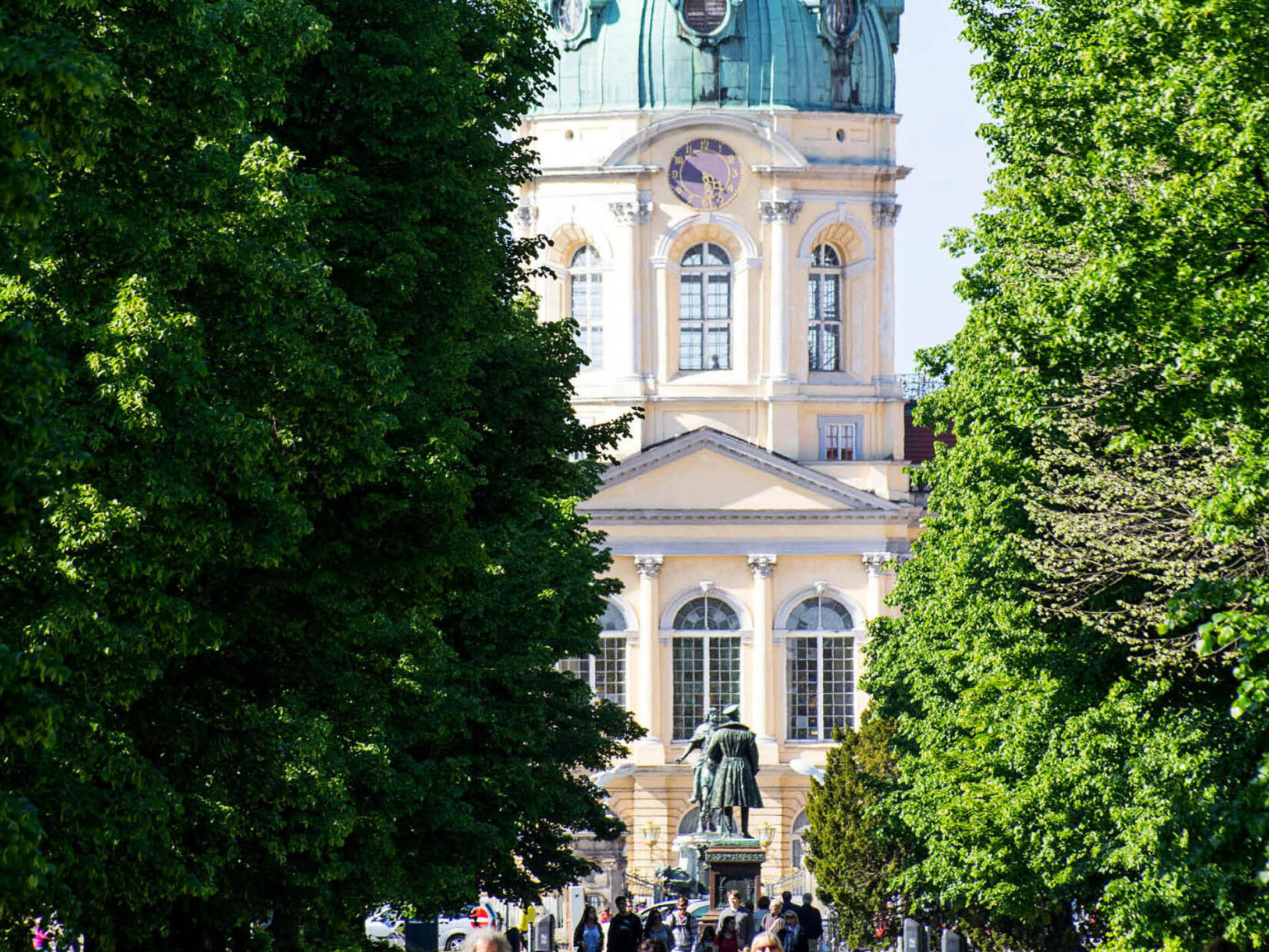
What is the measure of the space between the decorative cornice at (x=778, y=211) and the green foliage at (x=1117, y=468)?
40.2 meters

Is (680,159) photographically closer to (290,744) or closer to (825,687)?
(825,687)

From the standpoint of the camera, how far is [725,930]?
28844 mm

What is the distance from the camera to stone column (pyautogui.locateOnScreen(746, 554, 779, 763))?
73750 mm

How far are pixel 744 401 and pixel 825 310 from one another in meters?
3.78

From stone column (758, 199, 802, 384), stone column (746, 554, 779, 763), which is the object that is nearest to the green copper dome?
stone column (758, 199, 802, 384)

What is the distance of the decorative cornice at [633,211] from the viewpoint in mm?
76438

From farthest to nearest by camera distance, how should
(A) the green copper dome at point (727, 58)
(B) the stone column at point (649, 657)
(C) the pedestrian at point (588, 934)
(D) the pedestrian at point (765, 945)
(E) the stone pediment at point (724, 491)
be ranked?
(A) the green copper dome at point (727, 58) < (E) the stone pediment at point (724, 491) < (B) the stone column at point (649, 657) < (C) the pedestrian at point (588, 934) < (D) the pedestrian at point (765, 945)

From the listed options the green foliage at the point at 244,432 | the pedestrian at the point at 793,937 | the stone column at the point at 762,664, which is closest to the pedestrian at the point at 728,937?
the pedestrian at the point at 793,937

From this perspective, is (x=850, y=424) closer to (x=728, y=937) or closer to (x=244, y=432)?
(x=728, y=937)

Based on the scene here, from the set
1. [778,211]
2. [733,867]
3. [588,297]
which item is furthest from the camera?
[588,297]

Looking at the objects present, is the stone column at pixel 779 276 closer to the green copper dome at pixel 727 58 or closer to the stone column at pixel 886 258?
the stone column at pixel 886 258

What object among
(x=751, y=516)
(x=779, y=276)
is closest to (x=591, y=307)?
(x=779, y=276)

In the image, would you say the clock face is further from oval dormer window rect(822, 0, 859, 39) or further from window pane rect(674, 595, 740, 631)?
window pane rect(674, 595, 740, 631)

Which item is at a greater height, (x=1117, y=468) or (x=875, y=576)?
(x=875, y=576)
